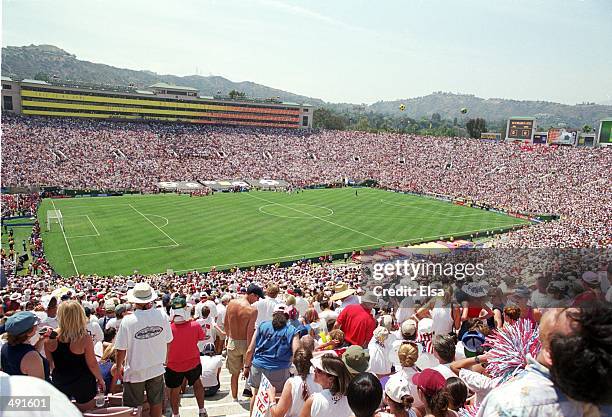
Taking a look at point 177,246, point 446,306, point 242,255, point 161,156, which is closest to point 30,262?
point 177,246

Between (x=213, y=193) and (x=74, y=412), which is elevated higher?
(x=74, y=412)

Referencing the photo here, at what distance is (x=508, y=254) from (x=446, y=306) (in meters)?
17.1

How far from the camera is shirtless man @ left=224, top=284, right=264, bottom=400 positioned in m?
7.45

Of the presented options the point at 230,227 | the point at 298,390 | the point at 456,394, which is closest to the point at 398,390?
the point at 456,394

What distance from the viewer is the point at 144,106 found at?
85.8 meters

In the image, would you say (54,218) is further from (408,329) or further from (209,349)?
(408,329)

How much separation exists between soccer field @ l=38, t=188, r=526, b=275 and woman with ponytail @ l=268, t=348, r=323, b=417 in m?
24.4

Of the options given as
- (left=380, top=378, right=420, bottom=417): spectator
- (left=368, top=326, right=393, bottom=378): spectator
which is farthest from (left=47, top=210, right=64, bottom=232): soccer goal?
(left=380, top=378, right=420, bottom=417): spectator

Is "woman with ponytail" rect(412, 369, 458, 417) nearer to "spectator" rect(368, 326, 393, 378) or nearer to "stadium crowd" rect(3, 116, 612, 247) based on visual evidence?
"spectator" rect(368, 326, 393, 378)

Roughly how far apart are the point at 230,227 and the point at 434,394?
3486 centimetres

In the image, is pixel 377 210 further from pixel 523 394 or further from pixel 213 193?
pixel 523 394

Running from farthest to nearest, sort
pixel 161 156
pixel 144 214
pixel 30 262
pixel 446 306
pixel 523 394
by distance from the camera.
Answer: pixel 161 156 < pixel 144 214 < pixel 30 262 < pixel 446 306 < pixel 523 394

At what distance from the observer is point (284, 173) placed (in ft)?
228

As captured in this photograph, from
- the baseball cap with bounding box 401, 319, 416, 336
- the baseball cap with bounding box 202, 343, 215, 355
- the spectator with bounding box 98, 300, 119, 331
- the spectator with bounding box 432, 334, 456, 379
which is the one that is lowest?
the baseball cap with bounding box 202, 343, 215, 355
